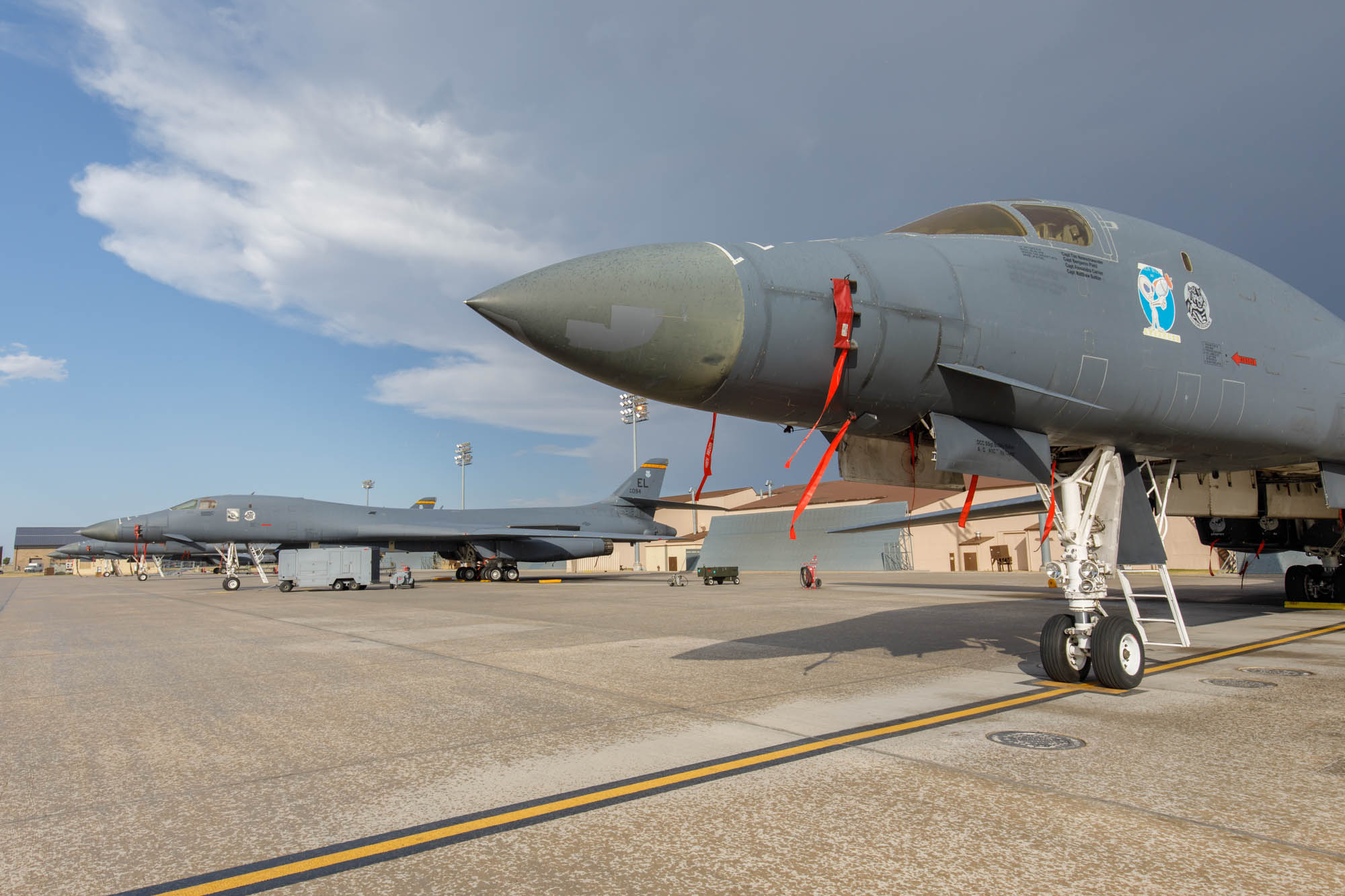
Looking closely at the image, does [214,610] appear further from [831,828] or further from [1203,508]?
[1203,508]

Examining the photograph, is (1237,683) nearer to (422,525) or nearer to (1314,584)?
(1314,584)

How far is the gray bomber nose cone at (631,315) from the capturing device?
398cm

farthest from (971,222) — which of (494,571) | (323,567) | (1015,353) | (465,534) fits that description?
(494,571)

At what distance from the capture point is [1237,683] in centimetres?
603

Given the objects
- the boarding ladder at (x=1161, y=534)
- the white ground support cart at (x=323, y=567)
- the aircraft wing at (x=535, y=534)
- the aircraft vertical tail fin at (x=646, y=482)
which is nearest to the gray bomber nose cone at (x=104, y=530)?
the white ground support cart at (x=323, y=567)

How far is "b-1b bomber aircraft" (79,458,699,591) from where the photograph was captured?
26.7 m

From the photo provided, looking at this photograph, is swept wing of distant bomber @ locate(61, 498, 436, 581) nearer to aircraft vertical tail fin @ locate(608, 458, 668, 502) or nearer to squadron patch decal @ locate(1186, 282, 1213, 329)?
aircraft vertical tail fin @ locate(608, 458, 668, 502)

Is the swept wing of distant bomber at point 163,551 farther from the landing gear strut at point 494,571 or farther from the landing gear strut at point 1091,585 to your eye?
the landing gear strut at point 1091,585

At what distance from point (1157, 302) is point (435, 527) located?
2832 centimetres

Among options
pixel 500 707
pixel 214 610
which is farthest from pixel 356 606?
pixel 500 707

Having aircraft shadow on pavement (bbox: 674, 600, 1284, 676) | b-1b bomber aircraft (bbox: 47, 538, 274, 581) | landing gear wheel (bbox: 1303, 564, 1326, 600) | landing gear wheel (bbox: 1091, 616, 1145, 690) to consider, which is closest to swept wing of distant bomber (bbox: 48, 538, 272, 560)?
b-1b bomber aircraft (bbox: 47, 538, 274, 581)

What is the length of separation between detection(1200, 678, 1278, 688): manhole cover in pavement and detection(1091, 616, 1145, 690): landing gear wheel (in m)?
0.91

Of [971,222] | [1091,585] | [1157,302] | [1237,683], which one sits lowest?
[1237,683]

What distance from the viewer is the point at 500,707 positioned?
5473 millimetres
